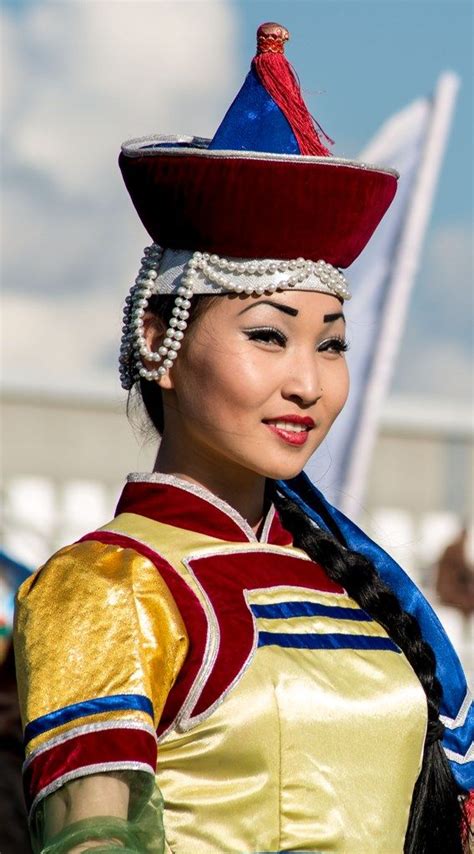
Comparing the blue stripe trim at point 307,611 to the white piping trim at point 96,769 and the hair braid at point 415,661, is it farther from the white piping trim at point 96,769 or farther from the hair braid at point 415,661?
the white piping trim at point 96,769

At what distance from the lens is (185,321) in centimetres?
204

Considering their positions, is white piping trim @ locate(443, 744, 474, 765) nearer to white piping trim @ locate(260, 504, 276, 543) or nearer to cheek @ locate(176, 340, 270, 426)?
white piping trim @ locate(260, 504, 276, 543)

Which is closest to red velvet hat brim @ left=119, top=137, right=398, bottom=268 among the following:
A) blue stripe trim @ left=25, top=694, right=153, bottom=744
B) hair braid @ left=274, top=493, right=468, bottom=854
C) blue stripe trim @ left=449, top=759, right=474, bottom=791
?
hair braid @ left=274, top=493, right=468, bottom=854

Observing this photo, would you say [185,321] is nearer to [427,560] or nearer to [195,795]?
[195,795]

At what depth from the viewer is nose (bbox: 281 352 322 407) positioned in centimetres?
199

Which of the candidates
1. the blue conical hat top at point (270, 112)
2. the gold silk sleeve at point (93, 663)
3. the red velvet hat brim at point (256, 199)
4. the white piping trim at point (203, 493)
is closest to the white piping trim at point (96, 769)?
the gold silk sleeve at point (93, 663)

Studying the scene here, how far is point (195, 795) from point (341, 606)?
0.37m

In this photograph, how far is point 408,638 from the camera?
2152 millimetres

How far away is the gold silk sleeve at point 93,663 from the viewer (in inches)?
68.7

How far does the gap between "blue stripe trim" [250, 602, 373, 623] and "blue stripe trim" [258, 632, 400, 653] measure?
0.03 metres

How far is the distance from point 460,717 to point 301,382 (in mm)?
534

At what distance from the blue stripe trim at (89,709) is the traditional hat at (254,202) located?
48cm

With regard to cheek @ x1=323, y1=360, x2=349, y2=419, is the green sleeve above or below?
below

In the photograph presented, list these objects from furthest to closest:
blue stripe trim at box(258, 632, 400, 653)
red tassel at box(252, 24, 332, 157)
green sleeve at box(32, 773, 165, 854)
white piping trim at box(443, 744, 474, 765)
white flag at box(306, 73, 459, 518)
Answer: white flag at box(306, 73, 459, 518) < white piping trim at box(443, 744, 474, 765) < red tassel at box(252, 24, 332, 157) < blue stripe trim at box(258, 632, 400, 653) < green sleeve at box(32, 773, 165, 854)
